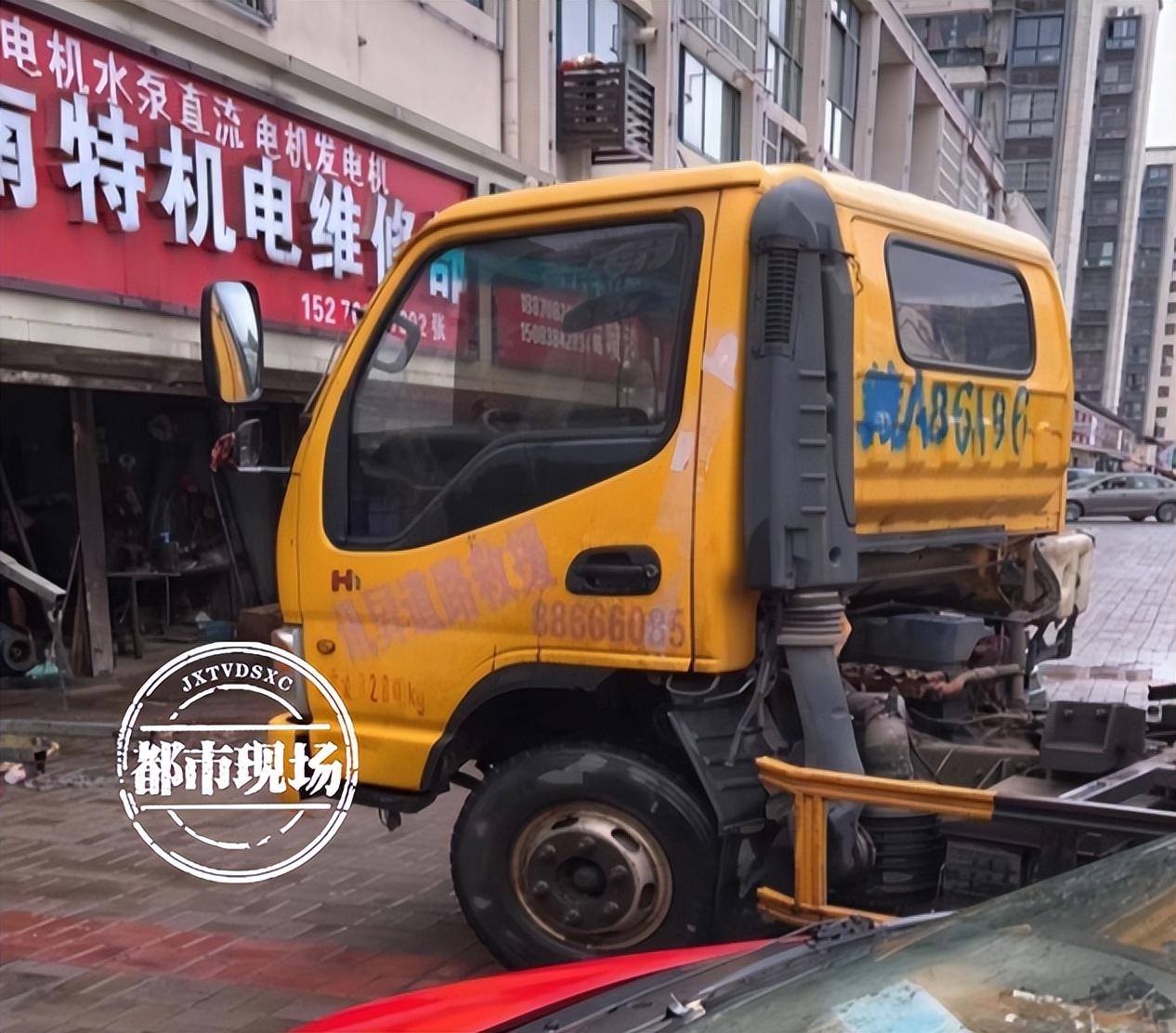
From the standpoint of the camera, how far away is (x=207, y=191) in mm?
7410

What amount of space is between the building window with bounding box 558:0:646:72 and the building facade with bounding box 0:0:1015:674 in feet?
0.13

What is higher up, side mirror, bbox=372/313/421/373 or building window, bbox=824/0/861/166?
building window, bbox=824/0/861/166

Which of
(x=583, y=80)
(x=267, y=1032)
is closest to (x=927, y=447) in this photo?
(x=267, y=1032)

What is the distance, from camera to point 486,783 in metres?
3.54

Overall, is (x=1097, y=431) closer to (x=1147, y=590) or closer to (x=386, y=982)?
(x=1147, y=590)

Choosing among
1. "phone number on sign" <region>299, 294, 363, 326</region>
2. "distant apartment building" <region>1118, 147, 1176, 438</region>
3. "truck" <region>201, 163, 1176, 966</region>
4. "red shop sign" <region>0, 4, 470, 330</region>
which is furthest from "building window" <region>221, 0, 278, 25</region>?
"distant apartment building" <region>1118, 147, 1176, 438</region>

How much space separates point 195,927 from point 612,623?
7.62 ft

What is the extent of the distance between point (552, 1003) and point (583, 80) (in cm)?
1100

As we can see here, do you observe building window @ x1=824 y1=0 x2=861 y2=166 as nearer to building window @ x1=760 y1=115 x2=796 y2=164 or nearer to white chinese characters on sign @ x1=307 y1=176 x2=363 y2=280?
building window @ x1=760 y1=115 x2=796 y2=164

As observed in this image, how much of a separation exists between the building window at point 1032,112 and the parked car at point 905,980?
52.3 meters

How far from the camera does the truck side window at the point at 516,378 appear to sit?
327 centimetres

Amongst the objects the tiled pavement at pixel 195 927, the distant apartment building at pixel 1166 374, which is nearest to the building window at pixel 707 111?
the tiled pavement at pixel 195 927

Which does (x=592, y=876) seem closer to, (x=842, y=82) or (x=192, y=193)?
(x=192, y=193)

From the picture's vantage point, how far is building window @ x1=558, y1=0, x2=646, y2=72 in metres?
12.0
